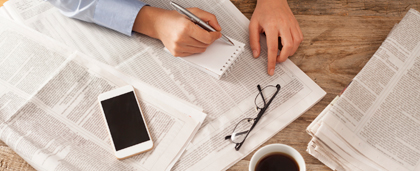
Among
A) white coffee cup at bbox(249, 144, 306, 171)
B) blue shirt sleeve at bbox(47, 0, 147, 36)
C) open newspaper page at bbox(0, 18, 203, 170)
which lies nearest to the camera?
white coffee cup at bbox(249, 144, 306, 171)

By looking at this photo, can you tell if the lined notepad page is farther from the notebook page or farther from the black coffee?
the black coffee

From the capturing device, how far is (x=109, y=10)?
0.74m

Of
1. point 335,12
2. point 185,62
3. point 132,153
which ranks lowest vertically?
point 132,153

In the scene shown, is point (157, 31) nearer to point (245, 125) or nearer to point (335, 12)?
point (245, 125)

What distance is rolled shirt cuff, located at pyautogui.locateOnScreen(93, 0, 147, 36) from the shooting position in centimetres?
74

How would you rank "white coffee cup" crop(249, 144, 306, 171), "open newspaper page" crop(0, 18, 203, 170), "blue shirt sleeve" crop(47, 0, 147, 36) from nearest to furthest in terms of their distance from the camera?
"white coffee cup" crop(249, 144, 306, 171) → "open newspaper page" crop(0, 18, 203, 170) → "blue shirt sleeve" crop(47, 0, 147, 36)

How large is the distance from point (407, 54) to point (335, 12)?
0.72 ft

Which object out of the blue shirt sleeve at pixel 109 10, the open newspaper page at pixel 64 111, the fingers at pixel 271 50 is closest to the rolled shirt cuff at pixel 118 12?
the blue shirt sleeve at pixel 109 10

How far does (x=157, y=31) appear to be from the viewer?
74 cm

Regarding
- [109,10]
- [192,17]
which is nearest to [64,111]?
[109,10]

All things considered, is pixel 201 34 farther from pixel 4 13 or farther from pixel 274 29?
pixel 4 13

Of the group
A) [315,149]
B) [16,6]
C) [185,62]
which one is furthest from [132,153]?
[16,6]

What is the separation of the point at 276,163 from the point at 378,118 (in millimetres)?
290

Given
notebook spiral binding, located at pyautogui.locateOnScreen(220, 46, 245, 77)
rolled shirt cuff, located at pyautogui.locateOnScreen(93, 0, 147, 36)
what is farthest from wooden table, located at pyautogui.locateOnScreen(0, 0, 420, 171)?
rolled shirt cuff, located at pyautogui.locateOnScreen(93, 0, 147, 36)
